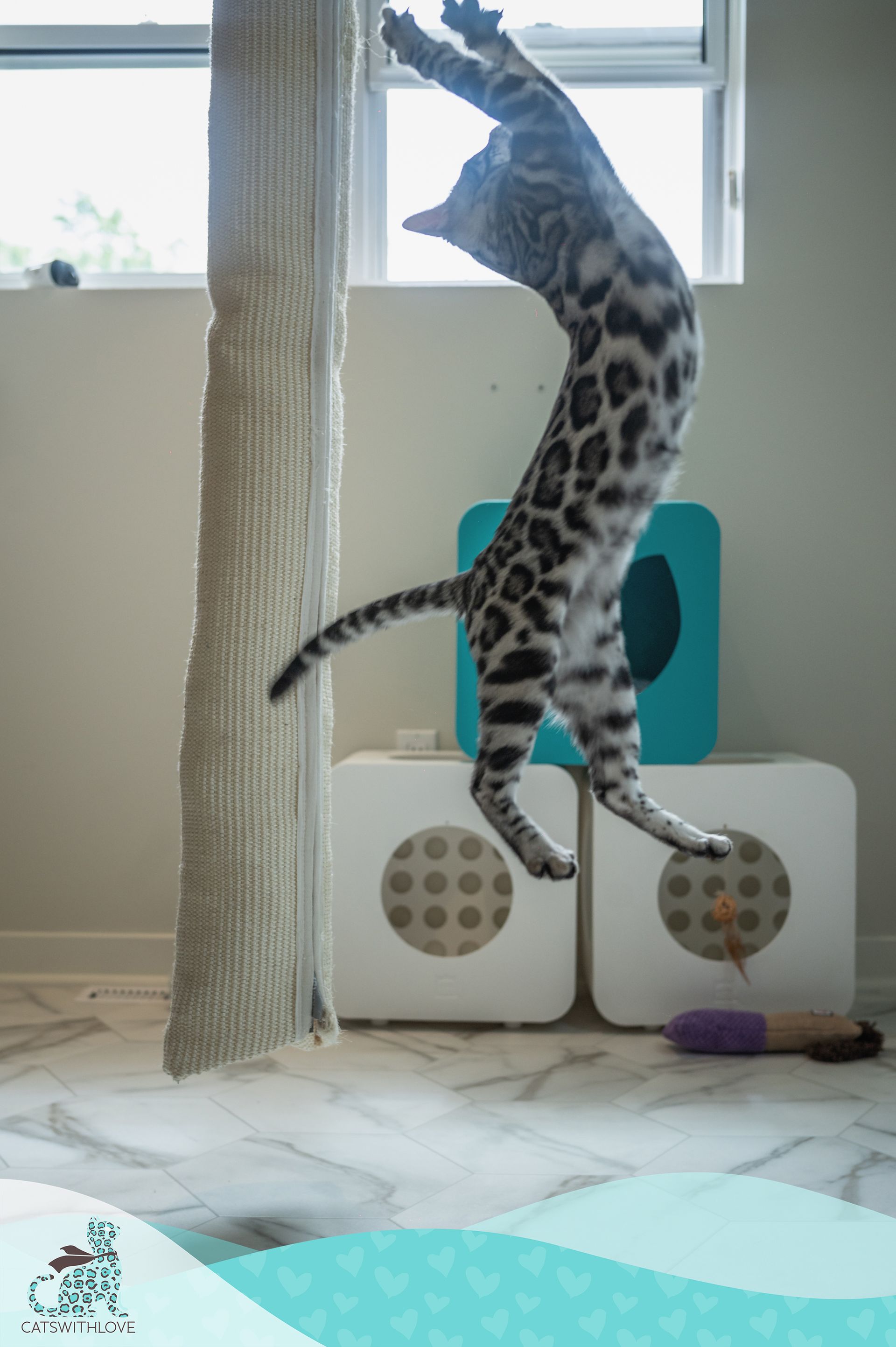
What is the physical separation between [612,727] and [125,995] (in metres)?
1.33

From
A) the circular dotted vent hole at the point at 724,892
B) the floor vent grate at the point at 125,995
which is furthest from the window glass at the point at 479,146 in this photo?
the floor vent grate at the point at 125,995

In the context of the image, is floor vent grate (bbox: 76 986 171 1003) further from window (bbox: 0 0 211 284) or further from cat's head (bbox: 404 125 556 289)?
cat's head (bbox: 404 125 556 289)

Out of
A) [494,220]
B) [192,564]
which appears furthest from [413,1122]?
[494,220]

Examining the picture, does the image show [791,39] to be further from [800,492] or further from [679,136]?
[800,492]

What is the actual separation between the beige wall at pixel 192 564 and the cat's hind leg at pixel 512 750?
1011mm

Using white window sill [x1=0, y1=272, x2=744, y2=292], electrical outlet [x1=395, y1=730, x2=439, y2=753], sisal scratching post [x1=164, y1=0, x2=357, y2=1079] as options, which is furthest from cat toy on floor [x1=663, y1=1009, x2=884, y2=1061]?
white window sill [x1=0, y1=272, x2=744, y2=292]

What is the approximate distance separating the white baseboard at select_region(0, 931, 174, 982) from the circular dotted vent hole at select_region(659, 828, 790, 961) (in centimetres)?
83

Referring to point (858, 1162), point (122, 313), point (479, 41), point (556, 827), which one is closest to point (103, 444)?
point (122, 313)

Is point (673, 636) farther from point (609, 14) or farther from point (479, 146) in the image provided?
point (609, 14)

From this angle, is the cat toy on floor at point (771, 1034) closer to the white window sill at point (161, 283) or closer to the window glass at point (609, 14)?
the white window sill at point (161, 283)

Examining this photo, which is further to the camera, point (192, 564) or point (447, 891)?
point (192, 564)

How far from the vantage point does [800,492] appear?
4.93 ft

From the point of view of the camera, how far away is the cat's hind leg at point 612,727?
0.66 metres

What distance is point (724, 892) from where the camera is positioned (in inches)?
58.9
